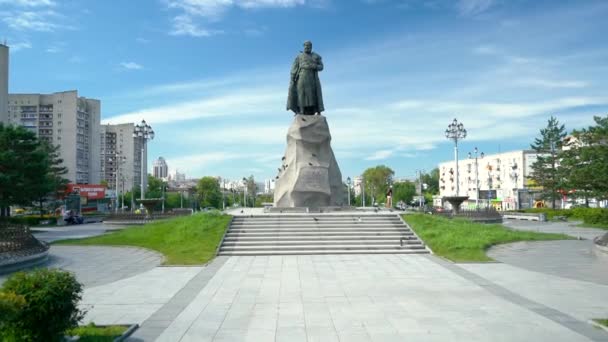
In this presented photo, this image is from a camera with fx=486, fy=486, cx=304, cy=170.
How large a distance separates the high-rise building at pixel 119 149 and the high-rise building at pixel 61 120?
22.5m

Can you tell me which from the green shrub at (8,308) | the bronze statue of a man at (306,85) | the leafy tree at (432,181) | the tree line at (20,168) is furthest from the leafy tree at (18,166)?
the leafy tree at (432,181)

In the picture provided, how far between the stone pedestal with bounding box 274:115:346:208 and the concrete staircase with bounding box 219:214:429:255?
13.6ft

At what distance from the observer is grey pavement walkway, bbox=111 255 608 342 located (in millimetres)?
8195

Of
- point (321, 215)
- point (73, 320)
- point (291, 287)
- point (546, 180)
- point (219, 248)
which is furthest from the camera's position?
point (546, 180)

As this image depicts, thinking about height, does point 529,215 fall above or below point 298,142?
below

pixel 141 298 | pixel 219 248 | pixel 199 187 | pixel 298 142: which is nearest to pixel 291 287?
pixel 141 298

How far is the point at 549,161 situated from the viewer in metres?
55.9

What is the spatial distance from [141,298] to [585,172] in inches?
1094

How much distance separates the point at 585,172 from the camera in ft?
96.5

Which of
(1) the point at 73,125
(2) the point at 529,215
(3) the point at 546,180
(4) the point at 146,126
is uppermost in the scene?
(1) the point at 73,125

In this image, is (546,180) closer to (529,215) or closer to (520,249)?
(529,215)

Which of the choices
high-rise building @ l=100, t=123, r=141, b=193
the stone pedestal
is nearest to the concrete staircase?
the stone pedestal

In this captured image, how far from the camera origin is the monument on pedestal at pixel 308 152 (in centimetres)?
2845

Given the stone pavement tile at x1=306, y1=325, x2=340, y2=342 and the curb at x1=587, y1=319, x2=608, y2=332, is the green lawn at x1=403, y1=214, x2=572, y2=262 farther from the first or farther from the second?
the stone pavement tile at x1=306, y1=325, x2=340, y2=342
